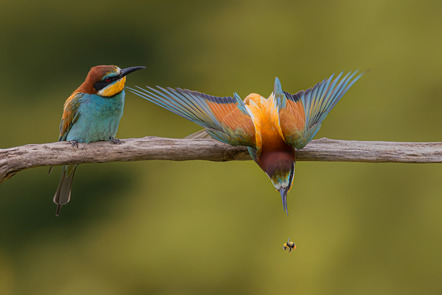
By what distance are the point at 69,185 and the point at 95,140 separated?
0.28m

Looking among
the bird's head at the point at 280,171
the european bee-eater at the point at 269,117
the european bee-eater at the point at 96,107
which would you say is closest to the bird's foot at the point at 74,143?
the european bee-eater at the point at 96,107

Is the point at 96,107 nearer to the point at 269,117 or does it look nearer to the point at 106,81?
the point at 106,81

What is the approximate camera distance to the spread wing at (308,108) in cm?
189

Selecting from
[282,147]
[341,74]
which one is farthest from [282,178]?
[341,74]

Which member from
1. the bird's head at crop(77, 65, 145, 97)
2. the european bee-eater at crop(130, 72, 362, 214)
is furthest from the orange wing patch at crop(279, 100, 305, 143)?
the bird's head at crop(77, 65, 145, 97)

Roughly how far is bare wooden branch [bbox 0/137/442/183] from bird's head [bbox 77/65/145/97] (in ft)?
0.61

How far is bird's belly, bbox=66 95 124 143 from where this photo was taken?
6.61 feet

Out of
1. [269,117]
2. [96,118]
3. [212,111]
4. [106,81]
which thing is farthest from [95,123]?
[269,117]

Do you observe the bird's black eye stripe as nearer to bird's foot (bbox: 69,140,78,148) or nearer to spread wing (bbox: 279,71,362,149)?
bird's foot (bbox: 69,140,78,148)

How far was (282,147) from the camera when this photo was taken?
191cm

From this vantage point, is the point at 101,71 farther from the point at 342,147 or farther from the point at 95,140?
the point at 342,147

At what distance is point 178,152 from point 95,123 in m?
0.30

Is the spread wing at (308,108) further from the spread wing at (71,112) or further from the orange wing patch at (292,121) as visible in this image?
the spread wing at (71,112)

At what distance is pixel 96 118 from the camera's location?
203 cm
